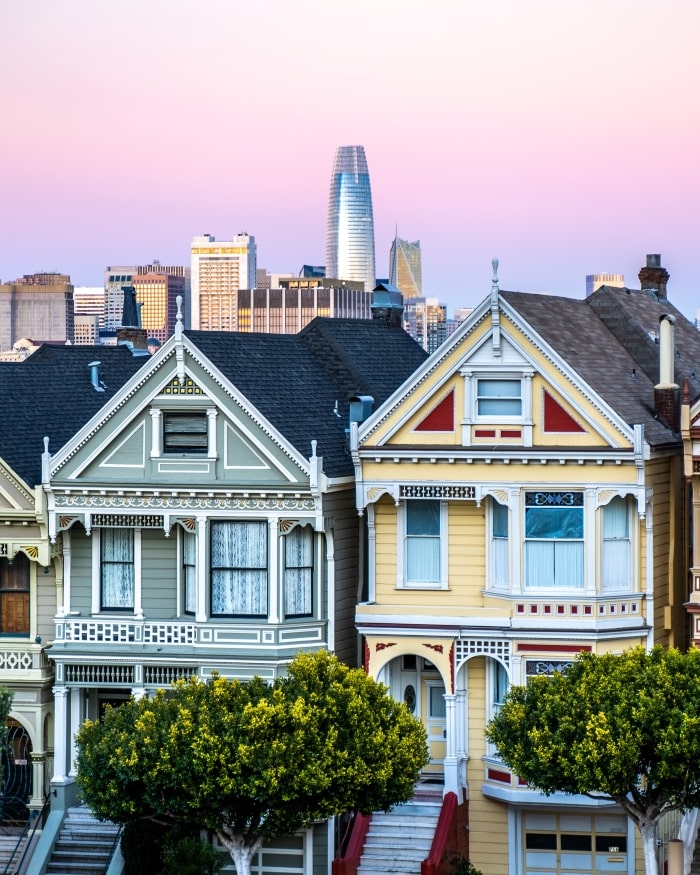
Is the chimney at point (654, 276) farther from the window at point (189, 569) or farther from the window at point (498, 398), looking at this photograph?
the window at point (189, 569)

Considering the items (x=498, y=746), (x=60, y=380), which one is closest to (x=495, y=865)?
(x=498, y=746)

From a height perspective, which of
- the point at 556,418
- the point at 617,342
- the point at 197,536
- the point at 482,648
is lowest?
the point at 482,648

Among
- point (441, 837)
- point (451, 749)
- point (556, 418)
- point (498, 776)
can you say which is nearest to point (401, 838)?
point (441, 837)

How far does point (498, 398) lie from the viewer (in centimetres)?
4081

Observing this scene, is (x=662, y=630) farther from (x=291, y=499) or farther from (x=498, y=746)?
(x=291, y=499)

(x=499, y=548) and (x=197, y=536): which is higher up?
(x=197, y=536)

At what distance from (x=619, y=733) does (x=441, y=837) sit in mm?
5200

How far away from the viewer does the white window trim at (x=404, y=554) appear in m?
41.4

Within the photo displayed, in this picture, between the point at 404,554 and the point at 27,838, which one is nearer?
the point at 404,554

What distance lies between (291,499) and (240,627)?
278cm

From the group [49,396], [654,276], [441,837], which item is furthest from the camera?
[654,276]

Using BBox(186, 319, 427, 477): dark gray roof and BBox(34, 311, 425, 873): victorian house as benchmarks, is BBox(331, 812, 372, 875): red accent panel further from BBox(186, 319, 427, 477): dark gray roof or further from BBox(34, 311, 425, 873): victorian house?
BBox(186, 319, 427, 477): dark gray roof

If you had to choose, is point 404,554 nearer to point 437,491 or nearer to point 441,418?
point 437,491

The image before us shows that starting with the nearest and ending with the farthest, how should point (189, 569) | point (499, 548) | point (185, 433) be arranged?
point (499, 548) < point (185, 433) < point (189, 569)
